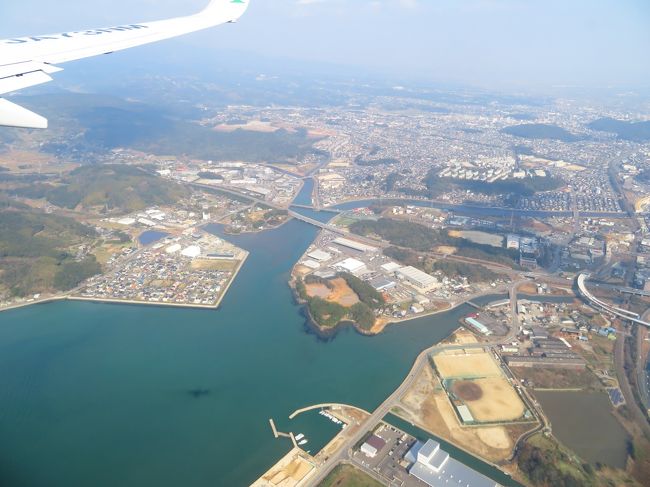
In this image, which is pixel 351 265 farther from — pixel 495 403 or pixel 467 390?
pixel 495 403

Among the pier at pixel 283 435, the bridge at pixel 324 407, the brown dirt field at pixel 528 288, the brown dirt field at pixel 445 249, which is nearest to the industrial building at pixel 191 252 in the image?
the bridge at pixel 324 407

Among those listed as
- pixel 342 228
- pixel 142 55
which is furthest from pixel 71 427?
pixel 142 55

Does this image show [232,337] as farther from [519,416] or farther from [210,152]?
[210,152]

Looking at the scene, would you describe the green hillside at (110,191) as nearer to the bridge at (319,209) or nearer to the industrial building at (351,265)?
the bridge at (319,209)

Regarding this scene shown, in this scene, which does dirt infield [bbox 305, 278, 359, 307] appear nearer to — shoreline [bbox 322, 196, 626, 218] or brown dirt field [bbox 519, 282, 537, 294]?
brown dirt field [bbox 519, 282, 537, 294]

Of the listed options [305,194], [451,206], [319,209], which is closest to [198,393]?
[319,209]
